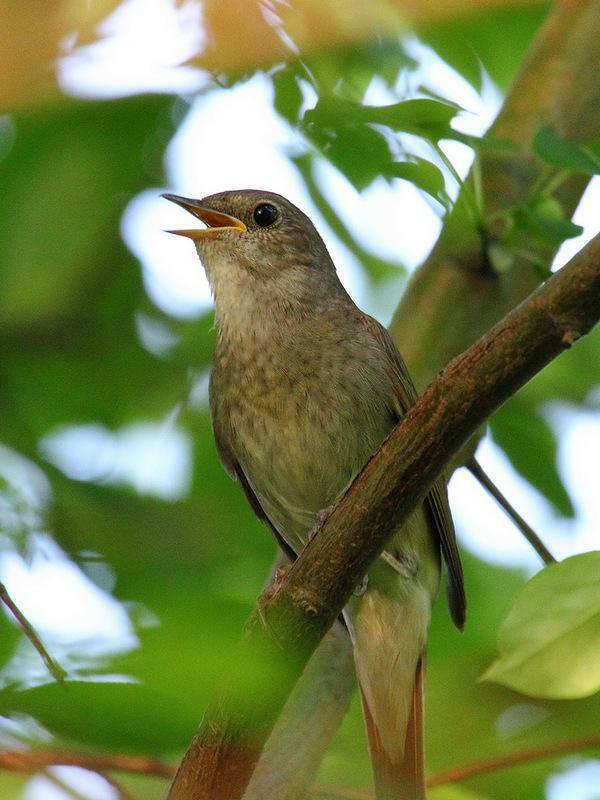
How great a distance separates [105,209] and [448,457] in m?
1.11

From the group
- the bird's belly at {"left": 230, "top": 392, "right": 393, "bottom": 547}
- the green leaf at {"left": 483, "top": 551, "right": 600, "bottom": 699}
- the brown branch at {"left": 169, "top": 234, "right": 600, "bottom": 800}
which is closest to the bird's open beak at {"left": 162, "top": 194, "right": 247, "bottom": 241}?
the bird's belly at {"left": 230, "top": 392, "right": 393, "bottom": 547}

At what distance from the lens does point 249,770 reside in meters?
2.26

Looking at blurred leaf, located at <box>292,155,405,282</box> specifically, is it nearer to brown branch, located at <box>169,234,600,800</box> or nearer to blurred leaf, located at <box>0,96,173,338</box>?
blurred leaf, located at <box>0,96,173,338</box>

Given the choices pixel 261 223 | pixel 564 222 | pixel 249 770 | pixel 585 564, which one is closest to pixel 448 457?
pixel 585 564

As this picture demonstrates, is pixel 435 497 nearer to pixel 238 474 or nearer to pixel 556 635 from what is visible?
pixel 238 474

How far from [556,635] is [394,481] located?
0.58 m

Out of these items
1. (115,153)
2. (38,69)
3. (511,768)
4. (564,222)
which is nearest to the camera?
(38,69)

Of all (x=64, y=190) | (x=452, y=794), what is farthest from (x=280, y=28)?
(x=452, y=794)

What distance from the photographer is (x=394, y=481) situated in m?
2.25

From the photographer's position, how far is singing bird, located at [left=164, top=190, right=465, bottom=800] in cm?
404

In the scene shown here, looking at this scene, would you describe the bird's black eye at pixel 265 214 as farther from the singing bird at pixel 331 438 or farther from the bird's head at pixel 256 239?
the singing bird at pixel 331 438

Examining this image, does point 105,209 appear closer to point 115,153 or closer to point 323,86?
point 115,153

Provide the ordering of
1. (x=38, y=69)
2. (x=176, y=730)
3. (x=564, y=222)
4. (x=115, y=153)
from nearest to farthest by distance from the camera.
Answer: (x=176, y=730) < (x=38, y=69) < (x=115, y=153) < (x=564, y=222)

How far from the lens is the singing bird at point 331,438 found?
4039 mm
